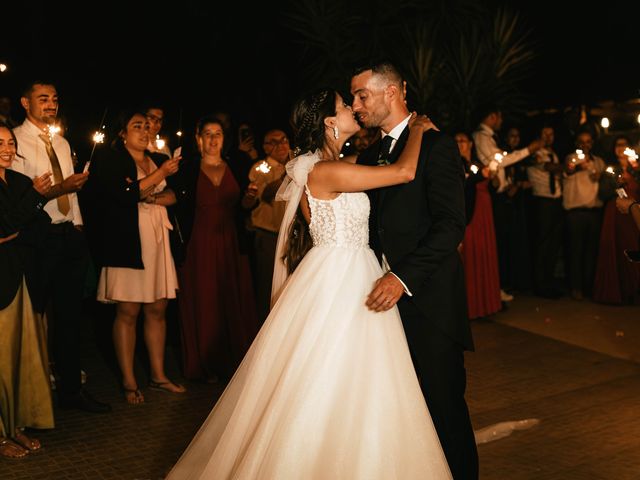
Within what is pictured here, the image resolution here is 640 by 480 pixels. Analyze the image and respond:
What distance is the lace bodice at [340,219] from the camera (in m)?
3.93

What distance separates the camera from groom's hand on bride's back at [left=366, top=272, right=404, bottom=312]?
3.57 m

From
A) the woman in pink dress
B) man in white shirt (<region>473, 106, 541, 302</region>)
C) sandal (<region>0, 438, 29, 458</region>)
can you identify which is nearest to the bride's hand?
the woman in pink dress

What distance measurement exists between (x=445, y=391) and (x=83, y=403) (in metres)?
2.95

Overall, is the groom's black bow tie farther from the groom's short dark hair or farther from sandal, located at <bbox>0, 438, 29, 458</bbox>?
sandal, located at <bbox>0, 438, 29, 458</bbox>

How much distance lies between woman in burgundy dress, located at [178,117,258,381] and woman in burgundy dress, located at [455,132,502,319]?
308 centimetres

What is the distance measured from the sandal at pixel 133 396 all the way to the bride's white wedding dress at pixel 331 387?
6.43 ft

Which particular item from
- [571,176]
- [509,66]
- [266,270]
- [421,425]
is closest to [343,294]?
[421,425]

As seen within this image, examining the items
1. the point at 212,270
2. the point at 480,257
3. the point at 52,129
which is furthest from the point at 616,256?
the point at 52,129

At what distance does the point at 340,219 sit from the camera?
3.93m

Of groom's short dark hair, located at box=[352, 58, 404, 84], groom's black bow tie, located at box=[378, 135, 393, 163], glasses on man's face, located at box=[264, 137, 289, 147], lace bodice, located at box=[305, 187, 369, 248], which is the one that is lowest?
lace bodice, located at box=[305, 187, 369, 248]

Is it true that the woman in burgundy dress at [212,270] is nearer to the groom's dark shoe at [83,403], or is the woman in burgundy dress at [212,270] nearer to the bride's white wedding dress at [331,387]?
the groom's dark shoe at [83,403]

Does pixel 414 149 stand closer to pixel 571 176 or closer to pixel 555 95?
pixel 571 176

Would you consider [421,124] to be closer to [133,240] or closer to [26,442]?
[133,240]

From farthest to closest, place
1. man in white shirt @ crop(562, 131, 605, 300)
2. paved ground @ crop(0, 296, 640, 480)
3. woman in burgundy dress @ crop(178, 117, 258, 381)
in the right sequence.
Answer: man in white shirt @ crop(562, 131, 605, 300)
woman in burgundy dress @ crop(178, 117, 258, 381)
paved ground @ crop(0, 296, 640, 480)
